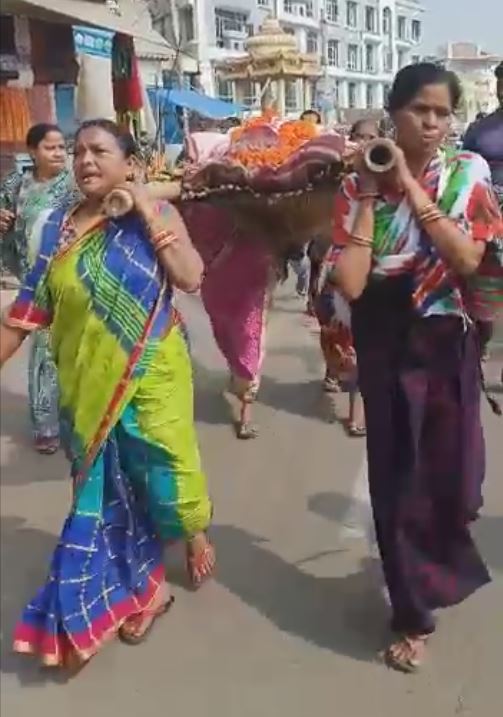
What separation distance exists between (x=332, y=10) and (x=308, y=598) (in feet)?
58.3

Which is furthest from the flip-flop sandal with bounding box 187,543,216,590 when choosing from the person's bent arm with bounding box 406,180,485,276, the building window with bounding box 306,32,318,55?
the building window with bounding box 306,32,318,55

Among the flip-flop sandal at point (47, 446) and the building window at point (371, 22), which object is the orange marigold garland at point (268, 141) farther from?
the building window at point (371, 22)

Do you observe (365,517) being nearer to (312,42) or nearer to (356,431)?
(356,431)

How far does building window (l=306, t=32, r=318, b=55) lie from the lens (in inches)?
1005

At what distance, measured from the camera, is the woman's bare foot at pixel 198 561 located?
9.85 ft

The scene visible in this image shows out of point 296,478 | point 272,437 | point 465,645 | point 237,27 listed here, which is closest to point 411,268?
point 465,645

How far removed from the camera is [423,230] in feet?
7.14

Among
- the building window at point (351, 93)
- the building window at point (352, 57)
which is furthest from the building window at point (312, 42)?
the building window at point (351, 93)

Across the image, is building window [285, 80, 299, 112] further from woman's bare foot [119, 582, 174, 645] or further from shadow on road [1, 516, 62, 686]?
woman's bare foot [119, 582, 174, 645]

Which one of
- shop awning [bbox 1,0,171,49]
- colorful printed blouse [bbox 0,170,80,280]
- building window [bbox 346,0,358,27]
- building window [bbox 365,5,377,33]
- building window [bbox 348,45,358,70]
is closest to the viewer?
colorful printed blouse [bbox 0,170,80,280]

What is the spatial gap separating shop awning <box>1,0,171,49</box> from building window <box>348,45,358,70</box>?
2109 centimetres

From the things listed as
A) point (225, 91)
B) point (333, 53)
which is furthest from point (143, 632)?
point (333, 53)

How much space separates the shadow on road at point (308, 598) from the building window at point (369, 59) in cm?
2599

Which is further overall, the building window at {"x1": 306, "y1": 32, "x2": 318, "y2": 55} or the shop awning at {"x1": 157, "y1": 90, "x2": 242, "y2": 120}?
the building window at {"x1": 306, "y1": 32, "x2": 318, "y2": 55}
